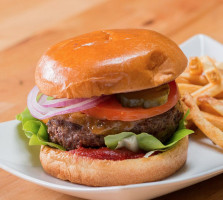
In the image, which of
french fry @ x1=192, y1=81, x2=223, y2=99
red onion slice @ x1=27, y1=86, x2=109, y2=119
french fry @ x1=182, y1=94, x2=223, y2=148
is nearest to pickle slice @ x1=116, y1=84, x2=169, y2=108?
red onion slice @ x1=27, y1=86, x2=109, y2=119

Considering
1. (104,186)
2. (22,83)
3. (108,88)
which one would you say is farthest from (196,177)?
(22,83)

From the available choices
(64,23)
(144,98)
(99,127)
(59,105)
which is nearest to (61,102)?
(59,105)

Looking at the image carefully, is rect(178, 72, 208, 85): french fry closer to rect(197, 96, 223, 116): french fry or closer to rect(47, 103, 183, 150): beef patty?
rect(197, 96, 223, 116): french fry

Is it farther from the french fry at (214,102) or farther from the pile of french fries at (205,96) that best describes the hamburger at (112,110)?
the french fry at (214,102)

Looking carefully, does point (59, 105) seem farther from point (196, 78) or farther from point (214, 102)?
point (196, 78)

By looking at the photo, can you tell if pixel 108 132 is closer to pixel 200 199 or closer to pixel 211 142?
pixel 200 199
